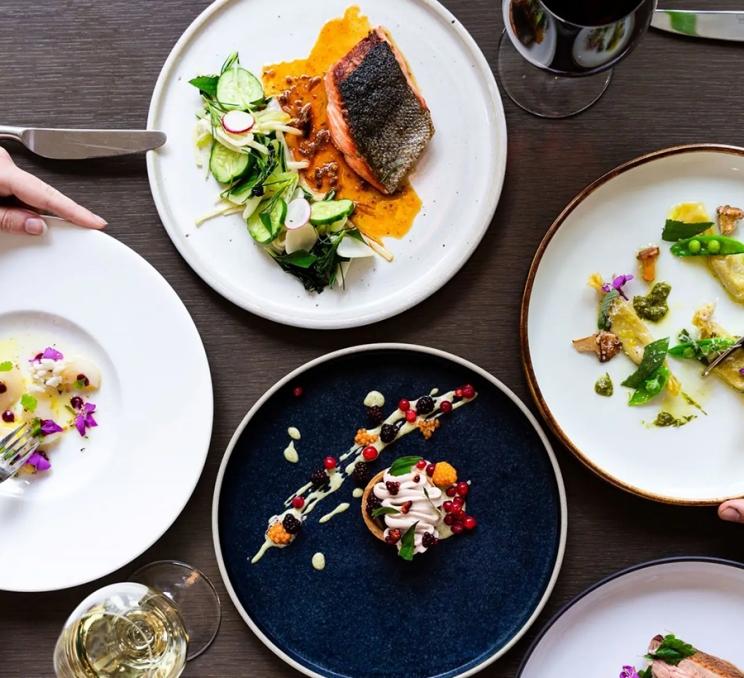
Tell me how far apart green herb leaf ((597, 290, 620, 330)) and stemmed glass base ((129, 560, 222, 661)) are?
114 cm

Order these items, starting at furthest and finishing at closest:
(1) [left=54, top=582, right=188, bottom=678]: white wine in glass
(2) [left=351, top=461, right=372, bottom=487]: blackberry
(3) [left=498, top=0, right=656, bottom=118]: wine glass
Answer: (2) [left=351, top=461, right=372, bottom=487]: blackberry, (1) [left=54, top=582, right=188, bottom=678]: white wine in glass, (3) [left=498, top=0, right=656, bottom=118]: wine glass

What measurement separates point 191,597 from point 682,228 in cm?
148

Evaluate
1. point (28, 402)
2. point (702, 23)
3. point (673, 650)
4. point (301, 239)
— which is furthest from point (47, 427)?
point (702, 23)

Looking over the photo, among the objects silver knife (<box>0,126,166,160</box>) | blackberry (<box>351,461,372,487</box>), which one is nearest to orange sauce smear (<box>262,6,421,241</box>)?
silver knife (<box>0,126,166,160</box>)

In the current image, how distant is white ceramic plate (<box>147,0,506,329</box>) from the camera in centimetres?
169

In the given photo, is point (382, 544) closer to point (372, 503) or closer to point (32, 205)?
point (372, 503)

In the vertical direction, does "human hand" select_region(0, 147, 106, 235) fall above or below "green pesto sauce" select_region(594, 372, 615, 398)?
above

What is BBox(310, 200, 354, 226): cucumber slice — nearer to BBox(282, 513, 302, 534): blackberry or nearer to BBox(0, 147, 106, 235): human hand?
BBox(0, 147, 106, 235): human hand

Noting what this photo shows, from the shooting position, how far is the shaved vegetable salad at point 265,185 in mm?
1659

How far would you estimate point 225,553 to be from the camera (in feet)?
5.59

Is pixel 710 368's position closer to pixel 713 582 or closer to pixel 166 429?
pixel 713 582

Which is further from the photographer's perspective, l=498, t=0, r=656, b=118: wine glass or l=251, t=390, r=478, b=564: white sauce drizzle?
l=251, t=390, r=478, b=564: white sauce drizzle

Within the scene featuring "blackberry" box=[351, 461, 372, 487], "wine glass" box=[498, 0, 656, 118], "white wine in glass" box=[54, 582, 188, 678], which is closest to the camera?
"wine glass" box=[498, 0, 656, 118]

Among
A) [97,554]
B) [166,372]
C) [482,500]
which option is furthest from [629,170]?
[97,554]
